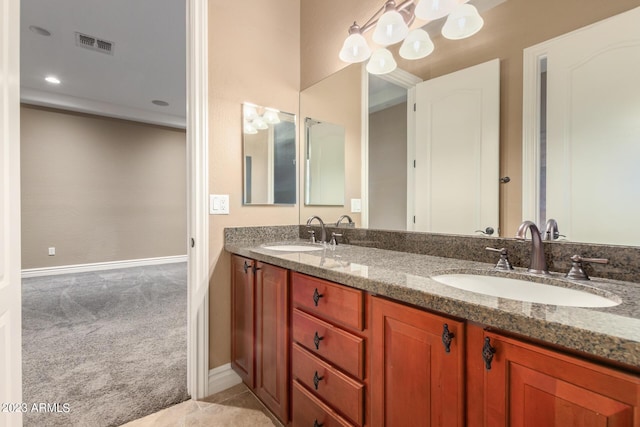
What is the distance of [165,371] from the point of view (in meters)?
1.92

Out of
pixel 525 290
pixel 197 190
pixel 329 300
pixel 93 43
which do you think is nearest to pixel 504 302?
pixel 525 290

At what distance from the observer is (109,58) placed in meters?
3.29

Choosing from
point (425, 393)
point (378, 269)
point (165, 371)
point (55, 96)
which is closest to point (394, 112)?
point (378, 269)

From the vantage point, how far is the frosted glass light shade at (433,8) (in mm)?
1336

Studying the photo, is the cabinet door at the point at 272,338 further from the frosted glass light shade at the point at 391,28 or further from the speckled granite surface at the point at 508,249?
the frosted glass light shade at the point at 391,28

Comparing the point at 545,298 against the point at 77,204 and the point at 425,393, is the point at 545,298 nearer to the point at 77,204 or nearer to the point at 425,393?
the point at 425,393

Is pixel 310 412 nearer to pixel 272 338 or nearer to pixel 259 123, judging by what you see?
pixel 272 338

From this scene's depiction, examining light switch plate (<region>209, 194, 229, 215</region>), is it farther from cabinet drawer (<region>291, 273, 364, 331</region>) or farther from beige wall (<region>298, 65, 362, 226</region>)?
cabinet drawer (<region>291, 273, 364, 331</region>)

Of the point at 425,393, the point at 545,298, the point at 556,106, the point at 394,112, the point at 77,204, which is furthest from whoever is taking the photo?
the point at 77,204

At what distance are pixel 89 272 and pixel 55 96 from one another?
109 inches

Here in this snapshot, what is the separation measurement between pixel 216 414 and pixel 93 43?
11.9 feet

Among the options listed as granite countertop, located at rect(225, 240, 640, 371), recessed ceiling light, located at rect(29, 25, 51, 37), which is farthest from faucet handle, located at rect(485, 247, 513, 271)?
recessed ceiling light, located at rect(29, 25, 51, 37)

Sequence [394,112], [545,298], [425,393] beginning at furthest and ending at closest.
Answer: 1. [394,112]
2. [545,298]
3. [425,393]

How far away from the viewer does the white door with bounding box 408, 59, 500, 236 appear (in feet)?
4.01
